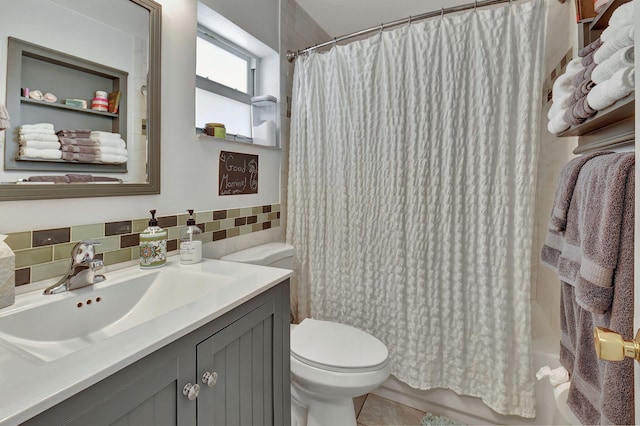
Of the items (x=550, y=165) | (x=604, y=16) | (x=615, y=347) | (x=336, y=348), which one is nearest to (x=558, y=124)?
(x=604, y=16)

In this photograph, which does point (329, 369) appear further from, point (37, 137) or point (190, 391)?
point (37, 137)

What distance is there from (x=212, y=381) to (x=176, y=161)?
0.92 meters

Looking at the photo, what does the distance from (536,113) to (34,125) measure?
183 centimetres

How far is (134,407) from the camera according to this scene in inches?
23.6

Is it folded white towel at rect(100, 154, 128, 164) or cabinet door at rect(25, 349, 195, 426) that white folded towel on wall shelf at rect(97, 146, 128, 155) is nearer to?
folded white towel at rect(100, 154, 128, 164)

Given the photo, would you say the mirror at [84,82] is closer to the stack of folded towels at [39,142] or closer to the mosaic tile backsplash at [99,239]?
the stack of folded towels at [39,142]

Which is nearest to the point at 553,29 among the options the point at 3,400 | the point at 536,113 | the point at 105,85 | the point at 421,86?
the point at 536,113

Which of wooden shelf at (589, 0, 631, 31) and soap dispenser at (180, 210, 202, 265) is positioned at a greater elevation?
wooden shelf at (589, 0, 631, 31)

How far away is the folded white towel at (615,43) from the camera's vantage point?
0.66 metres

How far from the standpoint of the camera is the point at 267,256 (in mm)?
1598

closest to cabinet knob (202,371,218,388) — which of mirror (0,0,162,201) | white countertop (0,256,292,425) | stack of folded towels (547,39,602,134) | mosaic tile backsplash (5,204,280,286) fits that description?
white countertop (0,256,292,425)

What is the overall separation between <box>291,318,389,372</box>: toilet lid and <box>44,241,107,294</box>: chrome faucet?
0.84 m

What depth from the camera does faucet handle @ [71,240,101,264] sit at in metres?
0.92

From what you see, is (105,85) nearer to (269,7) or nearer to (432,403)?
(269,7)
